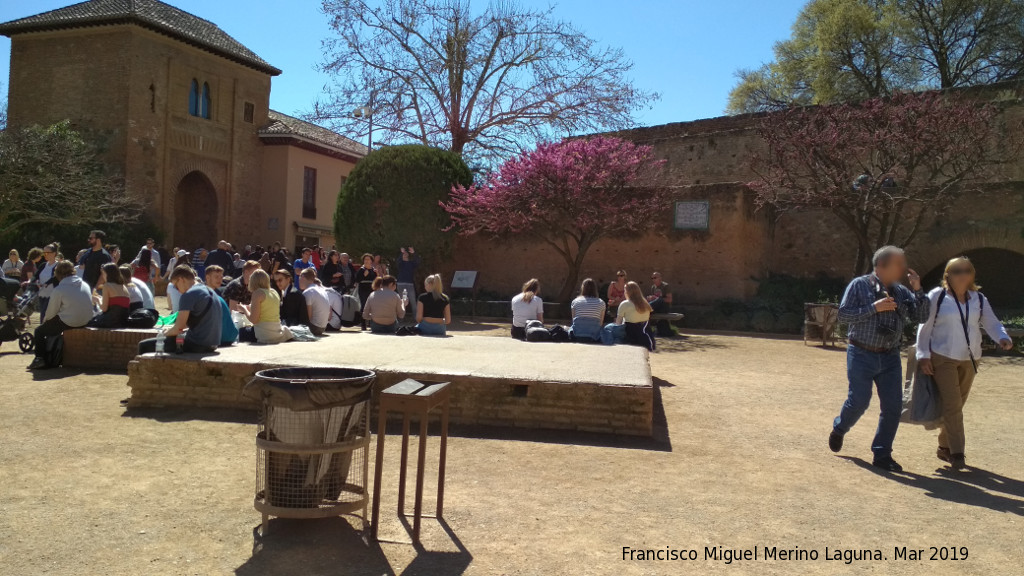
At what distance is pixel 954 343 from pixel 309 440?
4.53 meters

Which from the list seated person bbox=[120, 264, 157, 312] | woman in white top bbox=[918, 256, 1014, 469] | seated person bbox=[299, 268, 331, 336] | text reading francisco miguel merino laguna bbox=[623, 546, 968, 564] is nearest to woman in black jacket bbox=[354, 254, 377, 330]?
seated person bbox=[299, 268, 331, 336]

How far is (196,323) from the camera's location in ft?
22.7

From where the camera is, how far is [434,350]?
26.3ft

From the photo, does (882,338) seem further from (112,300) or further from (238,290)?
(112,300)

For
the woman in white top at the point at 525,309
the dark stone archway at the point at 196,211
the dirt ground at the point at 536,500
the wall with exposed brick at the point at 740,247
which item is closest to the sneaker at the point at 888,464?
the dirt ground at the point at 536,500

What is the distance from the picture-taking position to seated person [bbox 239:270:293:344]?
794 cm

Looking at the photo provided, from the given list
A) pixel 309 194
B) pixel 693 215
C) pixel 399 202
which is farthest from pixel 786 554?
pixel 309 194

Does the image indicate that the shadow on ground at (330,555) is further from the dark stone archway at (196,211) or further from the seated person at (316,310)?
the dark stone archway at (196,211)

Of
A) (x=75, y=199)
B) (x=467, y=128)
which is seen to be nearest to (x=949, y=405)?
(x=467, y=128)

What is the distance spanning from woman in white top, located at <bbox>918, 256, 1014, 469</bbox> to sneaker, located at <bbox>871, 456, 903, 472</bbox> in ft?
1.42

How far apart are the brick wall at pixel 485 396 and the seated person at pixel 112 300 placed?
2.69 metres

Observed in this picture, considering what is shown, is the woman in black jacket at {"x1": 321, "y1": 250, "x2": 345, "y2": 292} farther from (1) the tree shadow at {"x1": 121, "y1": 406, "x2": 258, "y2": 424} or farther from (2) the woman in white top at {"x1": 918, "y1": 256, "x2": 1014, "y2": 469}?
(2) the woman in white top at {"x1": 918, "y1": 256, "x2": 1014, "y2": 469}

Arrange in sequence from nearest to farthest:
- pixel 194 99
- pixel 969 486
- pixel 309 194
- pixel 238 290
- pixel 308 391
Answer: pixel 308 391 → pixel 969 486 → pixel 238 290 → pixel 194 99 → pixel 309 194

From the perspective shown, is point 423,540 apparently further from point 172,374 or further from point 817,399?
point 817,399
